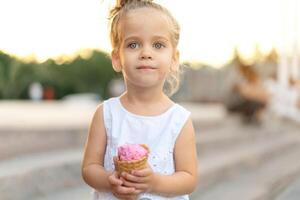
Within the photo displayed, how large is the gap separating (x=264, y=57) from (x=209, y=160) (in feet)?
39.9

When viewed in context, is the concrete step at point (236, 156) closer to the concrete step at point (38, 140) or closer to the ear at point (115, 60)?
the concrete step at point (38, 140)

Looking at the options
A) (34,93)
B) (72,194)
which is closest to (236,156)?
(72,194)

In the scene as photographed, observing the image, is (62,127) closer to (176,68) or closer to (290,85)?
(176,68)

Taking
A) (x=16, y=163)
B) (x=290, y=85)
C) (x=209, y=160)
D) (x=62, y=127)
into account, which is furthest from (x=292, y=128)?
(x=16, y=163)

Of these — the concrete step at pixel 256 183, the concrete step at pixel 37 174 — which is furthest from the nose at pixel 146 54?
the concrete step at pixel 256 183

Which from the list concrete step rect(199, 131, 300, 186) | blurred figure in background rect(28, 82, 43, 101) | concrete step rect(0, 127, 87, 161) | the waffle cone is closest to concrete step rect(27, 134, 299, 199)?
concrete step rect(199, 131, 300, 186)

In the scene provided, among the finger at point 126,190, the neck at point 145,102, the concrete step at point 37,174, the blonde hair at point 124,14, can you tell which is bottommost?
the concrete step at point 37,174

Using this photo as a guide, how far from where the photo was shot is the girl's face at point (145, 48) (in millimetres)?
1942

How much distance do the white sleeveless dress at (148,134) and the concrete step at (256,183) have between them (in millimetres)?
2519

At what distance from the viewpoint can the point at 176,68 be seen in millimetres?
2094

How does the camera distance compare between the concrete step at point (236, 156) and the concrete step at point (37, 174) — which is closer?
the concrete step at point (37, 174)

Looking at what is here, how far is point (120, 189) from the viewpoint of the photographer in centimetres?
180

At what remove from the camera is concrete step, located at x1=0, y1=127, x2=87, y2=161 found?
4199 mm

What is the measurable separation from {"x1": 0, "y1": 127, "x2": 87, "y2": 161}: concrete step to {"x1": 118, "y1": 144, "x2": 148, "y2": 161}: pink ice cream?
245 centimetres
